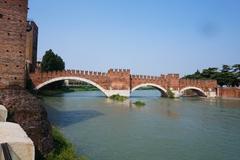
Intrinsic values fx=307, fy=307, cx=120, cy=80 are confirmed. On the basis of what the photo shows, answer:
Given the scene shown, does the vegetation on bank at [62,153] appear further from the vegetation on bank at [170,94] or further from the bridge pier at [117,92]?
the vegetation on bank at [170,94]

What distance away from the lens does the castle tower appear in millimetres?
8695

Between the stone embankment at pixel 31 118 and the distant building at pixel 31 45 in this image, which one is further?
the distant building at pixel 31 45

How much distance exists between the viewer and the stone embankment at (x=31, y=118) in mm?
6164

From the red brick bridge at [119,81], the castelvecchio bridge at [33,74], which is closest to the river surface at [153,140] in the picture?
the castelvecchio bridge at [33,74]

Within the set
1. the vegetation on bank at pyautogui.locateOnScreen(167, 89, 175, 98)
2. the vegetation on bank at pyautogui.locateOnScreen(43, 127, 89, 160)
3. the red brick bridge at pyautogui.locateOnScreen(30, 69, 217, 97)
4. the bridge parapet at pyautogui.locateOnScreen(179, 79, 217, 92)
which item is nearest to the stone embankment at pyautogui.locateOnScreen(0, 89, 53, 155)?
the vegetation on bank at pyautogui.locateOnScreen(43, 127, 89, 160)

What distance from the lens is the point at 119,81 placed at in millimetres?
35000

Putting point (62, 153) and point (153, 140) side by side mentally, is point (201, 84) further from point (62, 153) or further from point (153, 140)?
point (62, 153)

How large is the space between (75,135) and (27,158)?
7.33 metres

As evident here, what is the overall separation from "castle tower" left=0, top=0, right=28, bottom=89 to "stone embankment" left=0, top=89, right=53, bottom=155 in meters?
1.32

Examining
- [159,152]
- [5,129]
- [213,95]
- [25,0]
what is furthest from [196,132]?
[213,95]

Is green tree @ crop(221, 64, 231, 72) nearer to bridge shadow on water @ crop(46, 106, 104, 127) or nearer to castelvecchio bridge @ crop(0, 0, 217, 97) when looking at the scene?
castelvecchio bridge @ crop(0, 0, 217, 97)

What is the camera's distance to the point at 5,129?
3484 mm

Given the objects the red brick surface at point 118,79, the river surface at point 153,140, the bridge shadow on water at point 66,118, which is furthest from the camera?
the red brick surface at point 118,79

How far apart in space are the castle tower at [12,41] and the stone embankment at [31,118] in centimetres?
132
